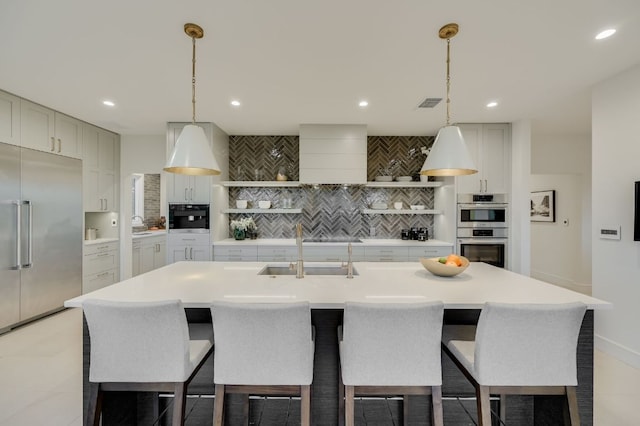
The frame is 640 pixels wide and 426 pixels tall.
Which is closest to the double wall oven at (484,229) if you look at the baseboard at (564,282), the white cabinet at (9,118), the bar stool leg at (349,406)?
the baseboard at (564,282)

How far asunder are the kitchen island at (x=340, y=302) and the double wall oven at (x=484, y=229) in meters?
2.38

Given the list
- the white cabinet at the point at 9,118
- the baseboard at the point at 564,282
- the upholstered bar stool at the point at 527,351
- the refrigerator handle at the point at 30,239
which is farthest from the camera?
the baseboard at the point at 564,282

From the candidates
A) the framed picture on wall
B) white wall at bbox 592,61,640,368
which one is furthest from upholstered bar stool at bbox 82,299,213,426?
the framed picture on wall

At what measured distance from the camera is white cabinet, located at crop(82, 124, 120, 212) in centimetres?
440

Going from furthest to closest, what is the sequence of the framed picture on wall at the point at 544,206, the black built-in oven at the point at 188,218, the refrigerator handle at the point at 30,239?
the framed picture on wall at the point at 544,206
the black built-in oven at the point at 188,218
the refrigerator handle at the point at 30,239

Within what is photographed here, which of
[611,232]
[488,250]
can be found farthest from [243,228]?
[611,232]

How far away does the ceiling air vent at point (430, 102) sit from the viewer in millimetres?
3455

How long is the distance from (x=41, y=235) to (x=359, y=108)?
404 cm

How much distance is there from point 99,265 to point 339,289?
4330 mm

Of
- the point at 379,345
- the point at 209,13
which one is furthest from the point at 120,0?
the point at 379,345

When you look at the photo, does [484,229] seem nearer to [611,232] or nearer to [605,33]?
[611,232]

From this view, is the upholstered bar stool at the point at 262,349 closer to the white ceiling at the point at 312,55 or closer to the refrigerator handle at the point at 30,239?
the white ceiling at the point at 312,55

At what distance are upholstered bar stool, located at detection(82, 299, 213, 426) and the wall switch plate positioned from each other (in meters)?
3.69

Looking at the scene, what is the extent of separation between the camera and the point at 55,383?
241 centimetres
